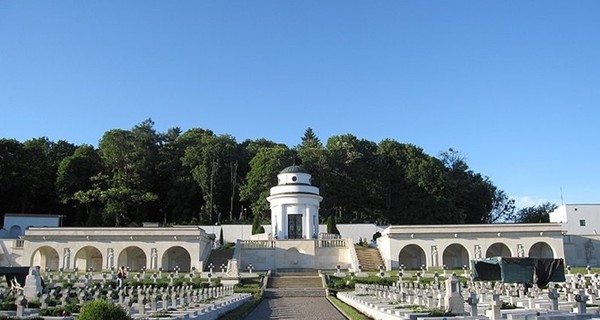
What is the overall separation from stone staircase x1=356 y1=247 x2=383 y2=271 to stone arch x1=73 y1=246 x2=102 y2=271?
20764 mm

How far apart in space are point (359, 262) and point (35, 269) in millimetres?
25796

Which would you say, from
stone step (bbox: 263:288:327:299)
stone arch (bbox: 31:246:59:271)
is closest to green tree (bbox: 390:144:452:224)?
stone step (bbox: 263:288:327:299)

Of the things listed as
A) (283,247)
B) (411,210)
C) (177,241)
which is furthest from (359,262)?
(411,210)

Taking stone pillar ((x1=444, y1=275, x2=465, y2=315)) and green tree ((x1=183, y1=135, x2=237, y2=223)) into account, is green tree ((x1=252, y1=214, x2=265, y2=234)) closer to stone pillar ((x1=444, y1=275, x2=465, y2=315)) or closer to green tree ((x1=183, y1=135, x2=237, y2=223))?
green tree ((x1=183, y1=135, x2=237, y2=223))

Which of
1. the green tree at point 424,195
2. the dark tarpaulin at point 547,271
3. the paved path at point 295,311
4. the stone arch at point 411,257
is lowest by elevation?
the paved path at point 295,311

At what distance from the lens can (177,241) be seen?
46.1 m

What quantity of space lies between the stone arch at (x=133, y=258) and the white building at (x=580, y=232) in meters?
34.5

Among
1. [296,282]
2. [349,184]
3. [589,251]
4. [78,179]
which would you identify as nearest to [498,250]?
[589,251]

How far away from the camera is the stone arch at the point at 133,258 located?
155 ft

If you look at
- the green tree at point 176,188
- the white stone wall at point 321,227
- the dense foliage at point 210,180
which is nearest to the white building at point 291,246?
the white stone wall at point 321,227

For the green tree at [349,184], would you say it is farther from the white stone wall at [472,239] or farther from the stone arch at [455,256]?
the white stone wall at [472,239]

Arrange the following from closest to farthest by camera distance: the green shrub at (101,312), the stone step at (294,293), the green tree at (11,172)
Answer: the green shrub at (101,312)
the stone step at (294,293)
the green tree at (11,172)

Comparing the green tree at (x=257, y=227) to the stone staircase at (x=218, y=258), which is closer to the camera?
the stone staircase at (x=218, y=258)

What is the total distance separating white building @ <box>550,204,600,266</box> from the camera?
50688 millimetres
